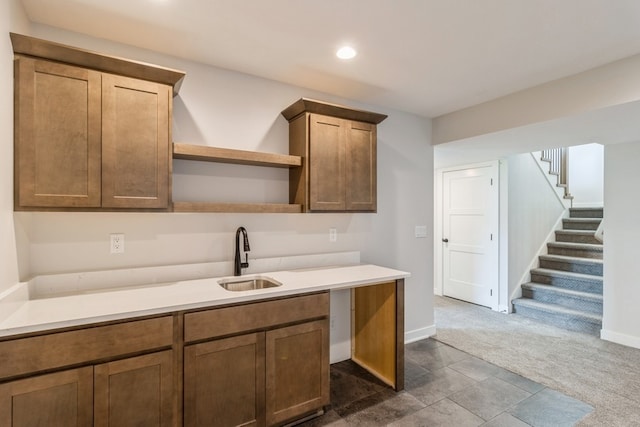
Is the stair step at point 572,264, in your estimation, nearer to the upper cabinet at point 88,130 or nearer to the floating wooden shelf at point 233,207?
the floating wooden shelf at point 233,207

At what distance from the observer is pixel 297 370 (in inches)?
82.9

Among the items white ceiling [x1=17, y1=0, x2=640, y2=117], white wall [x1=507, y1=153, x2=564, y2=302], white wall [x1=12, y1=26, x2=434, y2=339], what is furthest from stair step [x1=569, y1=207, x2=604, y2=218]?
white ceiling [x1=17, y1=0, x2=640, y2=117]

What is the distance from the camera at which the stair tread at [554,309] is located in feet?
12.4

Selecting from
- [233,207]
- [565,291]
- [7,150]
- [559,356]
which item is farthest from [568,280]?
[7,150]

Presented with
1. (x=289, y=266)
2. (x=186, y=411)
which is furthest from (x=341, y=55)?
(x=186, y=411)

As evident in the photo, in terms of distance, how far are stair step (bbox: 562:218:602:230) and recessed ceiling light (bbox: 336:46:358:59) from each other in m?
4.95

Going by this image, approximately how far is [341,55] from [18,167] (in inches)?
78.6

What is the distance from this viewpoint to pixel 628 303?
11.0ft

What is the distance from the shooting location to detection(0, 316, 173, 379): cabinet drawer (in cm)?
138

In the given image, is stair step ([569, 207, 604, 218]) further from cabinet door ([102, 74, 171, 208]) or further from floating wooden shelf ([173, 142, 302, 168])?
cabinet door ([102, 74, 171, 208])

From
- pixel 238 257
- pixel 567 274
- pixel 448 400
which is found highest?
pixel 238 257

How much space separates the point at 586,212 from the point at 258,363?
5847 millimetres

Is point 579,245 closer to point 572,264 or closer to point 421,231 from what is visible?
point 572,264

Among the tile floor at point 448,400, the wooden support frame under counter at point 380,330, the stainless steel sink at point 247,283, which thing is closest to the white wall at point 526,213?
the tile floor at point 448,400
